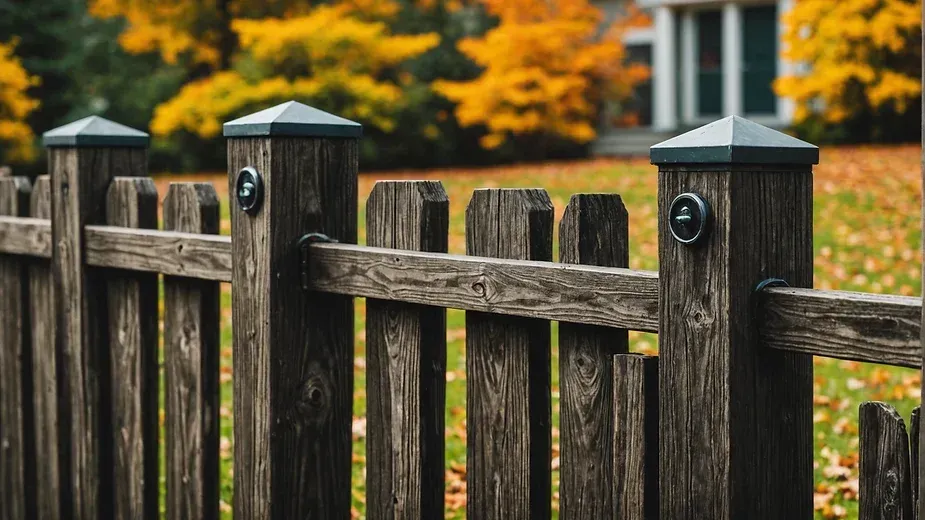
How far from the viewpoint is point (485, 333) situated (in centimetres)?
221

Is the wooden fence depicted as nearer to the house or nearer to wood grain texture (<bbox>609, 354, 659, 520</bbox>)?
wood grain texture (<bbox>609, 354, 659, 520</bbox>)

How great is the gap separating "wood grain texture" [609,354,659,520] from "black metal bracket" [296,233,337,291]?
870 millimetres

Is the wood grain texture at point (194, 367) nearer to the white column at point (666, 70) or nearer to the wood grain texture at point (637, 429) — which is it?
the wood grain texture at point (637, 429)

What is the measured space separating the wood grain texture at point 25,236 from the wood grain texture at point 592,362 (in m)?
2.05

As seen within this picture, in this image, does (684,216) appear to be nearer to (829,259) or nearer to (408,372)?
(408,372)

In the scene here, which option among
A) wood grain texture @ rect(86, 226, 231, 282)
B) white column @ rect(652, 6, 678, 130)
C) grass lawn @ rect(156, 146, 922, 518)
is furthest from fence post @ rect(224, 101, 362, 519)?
white column @ rect(652, 6, 678, 130)

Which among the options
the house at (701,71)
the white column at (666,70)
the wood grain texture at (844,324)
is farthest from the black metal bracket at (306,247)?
the white column at (666,70)

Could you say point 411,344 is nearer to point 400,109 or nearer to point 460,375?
point 460,375

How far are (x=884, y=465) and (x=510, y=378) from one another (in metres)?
0.74

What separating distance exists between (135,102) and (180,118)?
3.39 m

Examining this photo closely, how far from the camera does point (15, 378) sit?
370 cm

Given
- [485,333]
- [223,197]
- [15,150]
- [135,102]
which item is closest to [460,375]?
[485,333]

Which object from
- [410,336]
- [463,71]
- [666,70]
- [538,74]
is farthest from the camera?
[666,70]

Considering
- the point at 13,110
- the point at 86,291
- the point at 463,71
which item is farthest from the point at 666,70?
the point at 86,291
